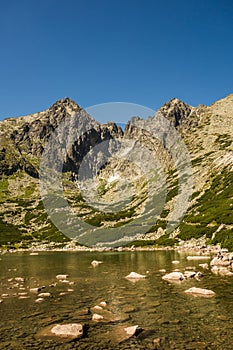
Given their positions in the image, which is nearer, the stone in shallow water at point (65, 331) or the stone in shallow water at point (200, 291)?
the stone in shallow water at point (65, 331)

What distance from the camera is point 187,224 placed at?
104m

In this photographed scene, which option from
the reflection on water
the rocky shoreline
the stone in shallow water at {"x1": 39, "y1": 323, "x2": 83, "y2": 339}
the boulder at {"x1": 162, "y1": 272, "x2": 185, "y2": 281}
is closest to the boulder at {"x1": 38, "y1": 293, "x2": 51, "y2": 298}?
the reflection on water

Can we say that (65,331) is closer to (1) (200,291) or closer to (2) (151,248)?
(1) (200,291)

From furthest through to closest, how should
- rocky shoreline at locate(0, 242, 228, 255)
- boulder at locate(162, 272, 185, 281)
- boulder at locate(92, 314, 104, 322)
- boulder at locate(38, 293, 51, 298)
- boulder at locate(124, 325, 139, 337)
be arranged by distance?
rocky shoreline at locate(0, 242, 228, 255), boulder at locate(162, 272, 185, 281), boulder at locate(38, 293, 51, 298), boulder at locate(92, 314, 104, 322), boulder at locate(124, 325, 139, 337)

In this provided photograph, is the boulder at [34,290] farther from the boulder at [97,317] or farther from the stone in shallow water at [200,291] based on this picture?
the stone in shallow water at [200,291]

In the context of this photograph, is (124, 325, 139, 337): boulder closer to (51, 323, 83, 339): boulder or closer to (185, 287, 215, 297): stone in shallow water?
(51, 323, 83, 339): boulder

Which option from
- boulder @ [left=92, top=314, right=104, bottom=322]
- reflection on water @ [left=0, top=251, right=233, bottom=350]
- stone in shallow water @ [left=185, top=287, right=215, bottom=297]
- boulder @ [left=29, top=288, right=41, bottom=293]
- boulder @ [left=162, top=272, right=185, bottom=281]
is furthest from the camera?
boulder @ [left=162, top=272, right=185, bottom=281]

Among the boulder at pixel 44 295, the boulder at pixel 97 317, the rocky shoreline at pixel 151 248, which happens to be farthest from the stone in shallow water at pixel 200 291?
the rocky shoreline at pixel 151 248

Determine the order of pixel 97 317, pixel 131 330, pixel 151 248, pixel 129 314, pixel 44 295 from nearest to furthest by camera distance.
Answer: pixel 131 330 < pixel 97 317 < pixel 129 314 < pixel 44 295 < pixel 151 248

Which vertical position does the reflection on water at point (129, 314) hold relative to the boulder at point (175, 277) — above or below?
below

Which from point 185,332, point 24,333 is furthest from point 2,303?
point 185,332

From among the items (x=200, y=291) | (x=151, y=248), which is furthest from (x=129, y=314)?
(x=151, y=248)

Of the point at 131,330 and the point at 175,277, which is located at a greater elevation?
the point at 175,277

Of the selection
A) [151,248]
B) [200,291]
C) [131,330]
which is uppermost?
[200,291]
